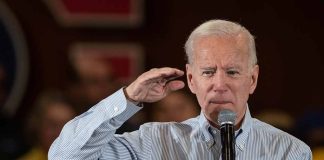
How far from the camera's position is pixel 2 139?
3.68m

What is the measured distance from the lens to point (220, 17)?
4.61 meters

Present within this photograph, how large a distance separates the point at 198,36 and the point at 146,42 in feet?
8.50

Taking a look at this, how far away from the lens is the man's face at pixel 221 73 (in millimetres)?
1973

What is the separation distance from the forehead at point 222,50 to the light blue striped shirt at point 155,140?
16cm

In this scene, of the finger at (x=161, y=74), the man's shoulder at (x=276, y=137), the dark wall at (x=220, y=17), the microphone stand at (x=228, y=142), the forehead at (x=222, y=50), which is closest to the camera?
the microphone stand at (x=228, y=142)

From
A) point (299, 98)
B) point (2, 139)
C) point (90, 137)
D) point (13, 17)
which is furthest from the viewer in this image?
point (299, 98)

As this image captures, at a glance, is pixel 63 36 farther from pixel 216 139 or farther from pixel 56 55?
pixel 216 139

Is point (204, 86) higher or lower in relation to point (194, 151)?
higher

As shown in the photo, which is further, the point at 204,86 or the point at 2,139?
the point at 2,139

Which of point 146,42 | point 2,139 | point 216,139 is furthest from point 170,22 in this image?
point 216,139

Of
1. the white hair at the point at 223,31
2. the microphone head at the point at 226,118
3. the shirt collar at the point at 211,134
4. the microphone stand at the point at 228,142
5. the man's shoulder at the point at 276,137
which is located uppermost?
the white hair at the point at 223,31

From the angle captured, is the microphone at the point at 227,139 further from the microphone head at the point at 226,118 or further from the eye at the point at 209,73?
the eye at the point at 209,73

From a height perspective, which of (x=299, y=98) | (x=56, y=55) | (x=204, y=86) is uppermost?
(x=204, y=86)

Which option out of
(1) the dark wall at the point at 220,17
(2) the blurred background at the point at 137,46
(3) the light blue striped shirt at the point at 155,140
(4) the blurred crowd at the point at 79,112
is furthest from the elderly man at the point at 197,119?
(1) the dark wall at the point at 220,17
